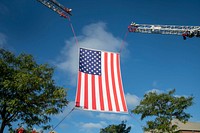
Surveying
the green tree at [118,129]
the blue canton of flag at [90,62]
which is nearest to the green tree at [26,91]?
the blue canton of flag at [90,62]

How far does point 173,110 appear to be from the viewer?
148 ft

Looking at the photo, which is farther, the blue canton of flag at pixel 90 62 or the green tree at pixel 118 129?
the green tree at pixel 118 129

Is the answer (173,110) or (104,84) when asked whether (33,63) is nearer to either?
(104,84)

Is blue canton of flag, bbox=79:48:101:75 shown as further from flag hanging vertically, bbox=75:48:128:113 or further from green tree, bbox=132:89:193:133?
green tree, bbox=132:89:193:133

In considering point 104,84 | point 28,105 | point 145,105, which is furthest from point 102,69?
point 145,105

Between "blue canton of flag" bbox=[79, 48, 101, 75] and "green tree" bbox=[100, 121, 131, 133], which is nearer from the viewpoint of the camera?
"blue canton of flag" bbox=[79, 48, 101, 75]

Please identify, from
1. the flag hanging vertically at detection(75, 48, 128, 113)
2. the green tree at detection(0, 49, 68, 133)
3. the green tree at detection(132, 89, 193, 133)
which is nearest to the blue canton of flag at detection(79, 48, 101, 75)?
the flag hanging vertically at detection(75, 48, 128, 113)

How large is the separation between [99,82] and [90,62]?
1600 millimetres

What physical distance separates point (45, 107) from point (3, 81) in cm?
523

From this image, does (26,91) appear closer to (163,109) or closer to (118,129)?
(163,109)

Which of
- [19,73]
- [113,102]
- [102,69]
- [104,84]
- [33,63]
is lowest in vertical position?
[113,102]

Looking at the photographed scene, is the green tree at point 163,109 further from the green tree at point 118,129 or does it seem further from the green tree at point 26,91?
the green tree at point 118,129

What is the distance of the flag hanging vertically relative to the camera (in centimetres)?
1591

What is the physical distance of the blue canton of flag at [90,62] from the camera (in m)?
17.3
